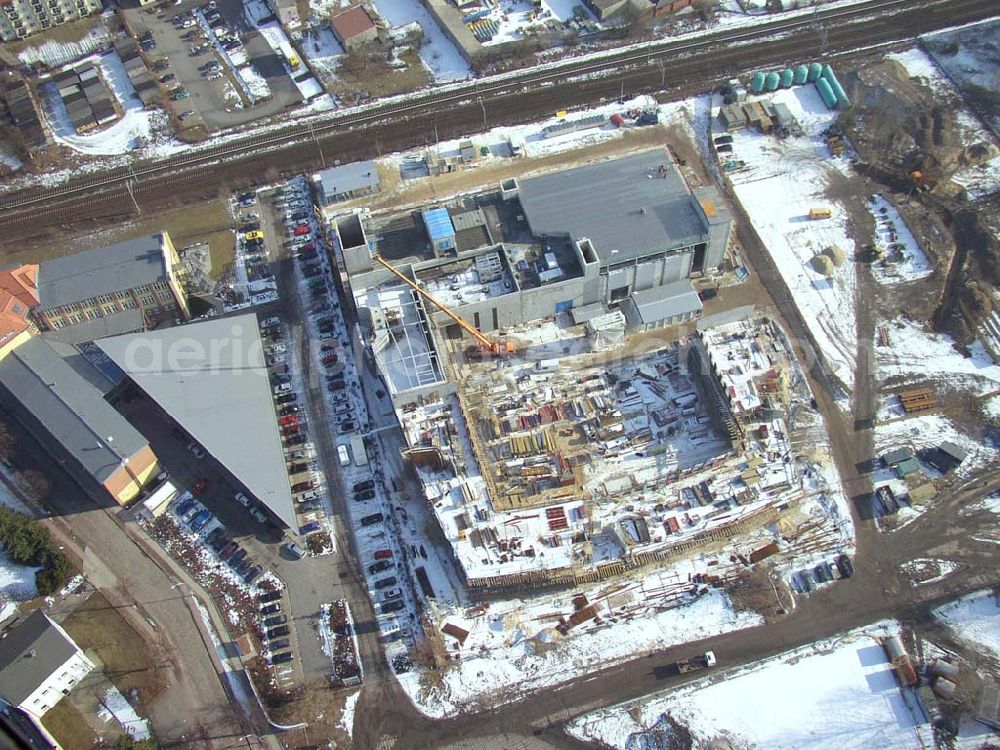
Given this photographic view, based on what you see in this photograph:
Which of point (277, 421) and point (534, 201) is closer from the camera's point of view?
point (277, 421)

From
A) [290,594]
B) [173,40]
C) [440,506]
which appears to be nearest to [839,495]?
[440,506]

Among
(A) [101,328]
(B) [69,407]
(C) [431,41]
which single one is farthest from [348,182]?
(B) [69,407]

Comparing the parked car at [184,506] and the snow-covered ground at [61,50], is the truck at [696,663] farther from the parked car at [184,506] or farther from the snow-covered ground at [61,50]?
the snow-covered ground at [61,50]

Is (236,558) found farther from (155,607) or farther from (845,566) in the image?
(845,566)

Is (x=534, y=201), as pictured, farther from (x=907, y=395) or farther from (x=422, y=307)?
(x=907, y=395)

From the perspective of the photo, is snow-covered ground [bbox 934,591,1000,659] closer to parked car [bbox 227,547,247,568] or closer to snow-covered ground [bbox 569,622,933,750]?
snow-covered ground [bbox 569,622,933,750]

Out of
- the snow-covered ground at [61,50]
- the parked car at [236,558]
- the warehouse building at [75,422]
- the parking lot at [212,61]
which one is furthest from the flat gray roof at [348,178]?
the snow-covered ground at [61,50]
